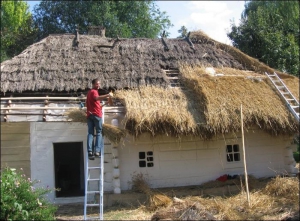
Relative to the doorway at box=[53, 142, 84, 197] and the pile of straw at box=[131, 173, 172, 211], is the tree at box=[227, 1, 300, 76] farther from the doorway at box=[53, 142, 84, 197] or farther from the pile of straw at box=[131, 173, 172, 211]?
the pile of straw at box=[131, 173, 172, 211]

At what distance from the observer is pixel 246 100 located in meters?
9.83

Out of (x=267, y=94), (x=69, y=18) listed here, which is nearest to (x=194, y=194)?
(x=267, y=94)

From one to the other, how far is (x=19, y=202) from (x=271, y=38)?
14.2 m

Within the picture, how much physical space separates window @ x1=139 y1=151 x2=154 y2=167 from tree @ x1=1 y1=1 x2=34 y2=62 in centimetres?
1337

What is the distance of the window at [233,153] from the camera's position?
10617 mm

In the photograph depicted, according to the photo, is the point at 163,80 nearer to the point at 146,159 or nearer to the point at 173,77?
the point at 173,77

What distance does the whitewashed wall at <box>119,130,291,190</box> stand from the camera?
391 inches

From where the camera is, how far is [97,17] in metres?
19.8

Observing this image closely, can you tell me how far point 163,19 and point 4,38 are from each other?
32.2ft

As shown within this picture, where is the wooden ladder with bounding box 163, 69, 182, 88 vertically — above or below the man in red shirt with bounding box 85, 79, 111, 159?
above

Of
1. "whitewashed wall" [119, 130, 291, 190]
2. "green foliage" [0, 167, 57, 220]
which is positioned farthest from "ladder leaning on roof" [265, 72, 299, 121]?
"green foliage" [0, 167, 57, 220]

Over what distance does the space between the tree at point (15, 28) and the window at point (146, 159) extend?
43.9 ft

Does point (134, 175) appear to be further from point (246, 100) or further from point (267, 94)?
point (267, 94)

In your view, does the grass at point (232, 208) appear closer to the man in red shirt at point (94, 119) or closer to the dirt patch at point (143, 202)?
the dirt patch at point (143, 202)
